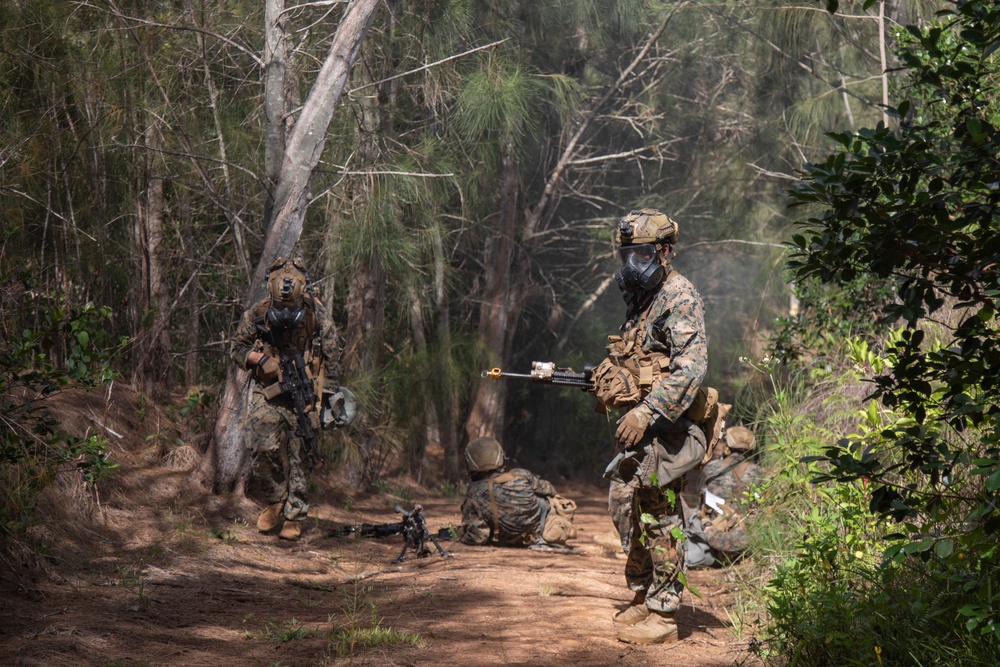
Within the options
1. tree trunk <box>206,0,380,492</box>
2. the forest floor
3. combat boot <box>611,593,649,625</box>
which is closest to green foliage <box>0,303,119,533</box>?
the forest floor

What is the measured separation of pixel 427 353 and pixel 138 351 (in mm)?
3776

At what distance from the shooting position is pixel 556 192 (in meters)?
14.1

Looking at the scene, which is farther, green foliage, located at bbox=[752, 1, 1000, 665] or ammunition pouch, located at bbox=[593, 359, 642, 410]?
ammunition pouch, located at bbox=[593, 359, 642, 410]

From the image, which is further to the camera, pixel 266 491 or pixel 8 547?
pixel 266 491

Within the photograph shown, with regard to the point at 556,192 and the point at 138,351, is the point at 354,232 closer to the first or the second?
the point at 138,351

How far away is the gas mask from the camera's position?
4863mm

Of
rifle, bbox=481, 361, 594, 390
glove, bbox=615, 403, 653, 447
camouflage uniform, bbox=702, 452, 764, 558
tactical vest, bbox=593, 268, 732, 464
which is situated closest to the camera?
glove, bbox=615, 403, 653, 447

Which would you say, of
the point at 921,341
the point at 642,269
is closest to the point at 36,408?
the point at 642,269

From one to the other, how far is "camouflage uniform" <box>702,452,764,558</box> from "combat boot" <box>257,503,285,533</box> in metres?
3.15

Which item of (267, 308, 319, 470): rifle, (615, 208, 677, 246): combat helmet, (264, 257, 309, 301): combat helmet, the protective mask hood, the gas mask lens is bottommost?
(267, 308, 319, 470): rifle

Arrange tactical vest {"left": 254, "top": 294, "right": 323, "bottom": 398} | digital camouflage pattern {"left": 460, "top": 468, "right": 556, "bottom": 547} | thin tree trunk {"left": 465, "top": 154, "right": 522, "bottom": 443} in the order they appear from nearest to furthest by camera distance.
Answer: tactical vest {"left": 254, "top": 294, "right": 323, "bottom": 398} < digital camouflage pattern {"left": 460, "top": 468, "right": 556, "bottom": 547} < thin tree trunk {"left": 465, "top": 154, "right": 522, "bottom": 443}

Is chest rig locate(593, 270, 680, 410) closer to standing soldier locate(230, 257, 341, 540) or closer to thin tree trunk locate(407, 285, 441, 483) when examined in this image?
standing soldier locate(230, 257, 341, 540)

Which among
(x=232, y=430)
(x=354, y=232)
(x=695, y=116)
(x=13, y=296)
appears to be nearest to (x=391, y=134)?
(x=354, y=232)

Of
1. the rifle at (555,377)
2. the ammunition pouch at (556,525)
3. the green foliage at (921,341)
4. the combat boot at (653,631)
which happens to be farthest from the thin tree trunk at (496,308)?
the green foliage at (921,341)
